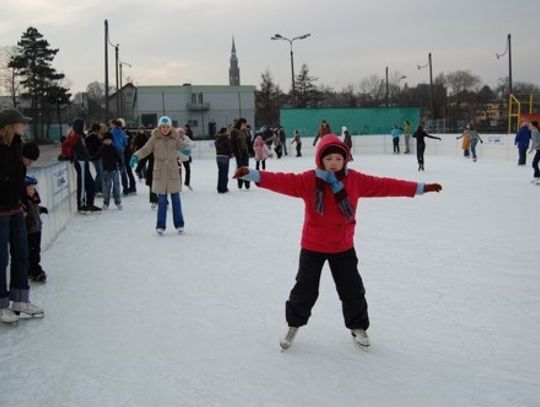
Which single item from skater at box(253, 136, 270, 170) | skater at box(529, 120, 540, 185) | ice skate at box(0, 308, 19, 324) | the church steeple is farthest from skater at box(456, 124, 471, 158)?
the church steeple

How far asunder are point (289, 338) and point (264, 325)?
1.64ft

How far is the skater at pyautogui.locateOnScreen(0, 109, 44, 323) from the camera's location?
13.0 feet

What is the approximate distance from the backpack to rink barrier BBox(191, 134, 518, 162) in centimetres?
1310

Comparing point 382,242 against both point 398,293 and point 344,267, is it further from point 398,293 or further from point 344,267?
point 344,267

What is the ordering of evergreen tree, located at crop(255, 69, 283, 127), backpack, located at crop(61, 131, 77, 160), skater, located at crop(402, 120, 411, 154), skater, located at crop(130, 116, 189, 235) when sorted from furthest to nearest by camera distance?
1. evergreen tree, located at crop(255, 69, 283, 127)
2. skater, located at crop(402, 120, 411, 154)
3. backpack, located at crop(61, 131, 77, 160)
4. skater, located at crop(130, 116, 189, 235)

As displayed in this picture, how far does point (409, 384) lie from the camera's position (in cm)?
319

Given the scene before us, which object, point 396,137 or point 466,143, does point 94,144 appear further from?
point 396,137

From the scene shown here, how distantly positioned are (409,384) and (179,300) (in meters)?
2.21

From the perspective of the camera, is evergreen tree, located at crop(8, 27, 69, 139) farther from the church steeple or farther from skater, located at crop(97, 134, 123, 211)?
the church steeple

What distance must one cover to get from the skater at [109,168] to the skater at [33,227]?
4920mm

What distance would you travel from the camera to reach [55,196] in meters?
7.93

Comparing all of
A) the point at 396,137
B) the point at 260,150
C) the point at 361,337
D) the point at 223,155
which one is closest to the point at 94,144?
the point at 223,155

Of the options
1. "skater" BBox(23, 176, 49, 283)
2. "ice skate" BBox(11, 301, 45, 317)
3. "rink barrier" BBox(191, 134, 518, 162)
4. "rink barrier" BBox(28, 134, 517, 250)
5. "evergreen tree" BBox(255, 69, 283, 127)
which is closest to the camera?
"ice skate" BBox(11, 301, 45, 317)

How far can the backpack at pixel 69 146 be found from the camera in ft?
31.8
